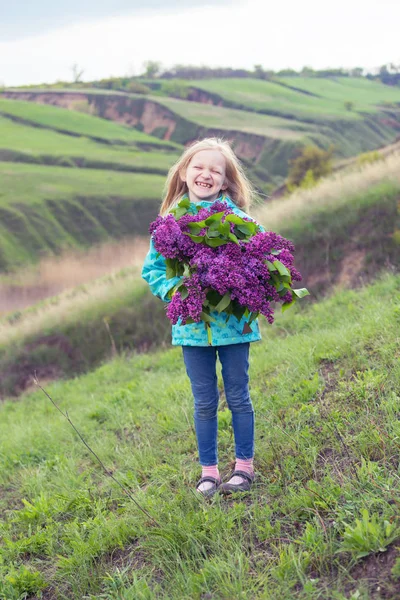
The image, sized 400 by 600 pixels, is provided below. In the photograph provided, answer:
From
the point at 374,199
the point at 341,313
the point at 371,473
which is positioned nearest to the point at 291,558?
the point at 371,473

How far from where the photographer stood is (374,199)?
40.6 feet

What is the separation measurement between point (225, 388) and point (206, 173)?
1361 millimetres

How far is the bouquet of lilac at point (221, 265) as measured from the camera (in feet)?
10.3

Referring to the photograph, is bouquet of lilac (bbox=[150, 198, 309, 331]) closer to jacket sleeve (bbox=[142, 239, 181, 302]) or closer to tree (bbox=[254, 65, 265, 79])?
jacket sleeve (bbox=[142, 239, 181, 302])

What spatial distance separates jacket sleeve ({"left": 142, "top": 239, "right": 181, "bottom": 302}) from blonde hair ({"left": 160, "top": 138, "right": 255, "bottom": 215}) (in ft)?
1.27

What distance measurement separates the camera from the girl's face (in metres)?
3.68

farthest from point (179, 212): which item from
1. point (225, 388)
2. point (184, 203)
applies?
point (225, 388)

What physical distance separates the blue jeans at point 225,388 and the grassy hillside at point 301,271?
740cm

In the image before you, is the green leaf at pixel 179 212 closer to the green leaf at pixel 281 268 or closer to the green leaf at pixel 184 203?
the green leaf at pixel 184 203

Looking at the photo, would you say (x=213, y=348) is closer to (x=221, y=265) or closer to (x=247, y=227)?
(x=221, y=265)

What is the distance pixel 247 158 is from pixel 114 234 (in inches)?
991

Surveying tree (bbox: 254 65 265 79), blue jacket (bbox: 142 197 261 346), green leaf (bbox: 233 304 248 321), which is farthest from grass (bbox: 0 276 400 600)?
tree (bbox: 254 65 265 79)

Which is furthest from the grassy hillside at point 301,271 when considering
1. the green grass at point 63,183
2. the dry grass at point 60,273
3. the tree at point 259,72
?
the tree at point 259,72

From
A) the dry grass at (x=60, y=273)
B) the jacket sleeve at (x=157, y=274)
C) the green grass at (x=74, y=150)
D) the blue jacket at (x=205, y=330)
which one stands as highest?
the green grass at (x=74, y=150)
